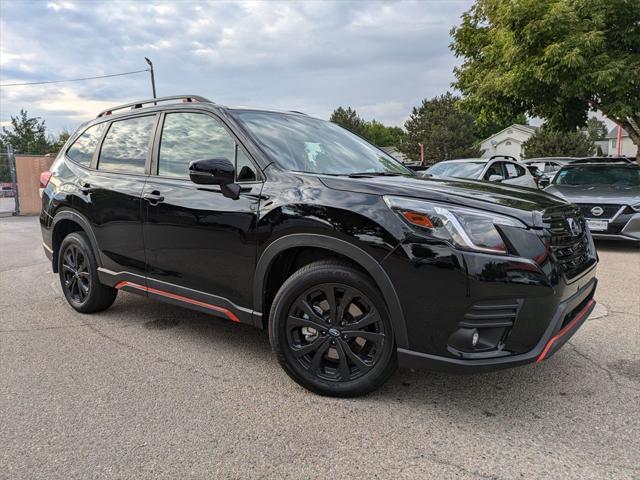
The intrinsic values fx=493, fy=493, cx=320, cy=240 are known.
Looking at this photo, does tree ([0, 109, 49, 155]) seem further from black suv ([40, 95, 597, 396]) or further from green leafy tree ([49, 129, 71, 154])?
black suv ([40, 95, 597, 396])

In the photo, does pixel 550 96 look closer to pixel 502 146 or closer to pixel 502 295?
pixel 502 295

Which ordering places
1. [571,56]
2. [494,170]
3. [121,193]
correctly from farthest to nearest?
[494,170] → [571,56] → [121,193]

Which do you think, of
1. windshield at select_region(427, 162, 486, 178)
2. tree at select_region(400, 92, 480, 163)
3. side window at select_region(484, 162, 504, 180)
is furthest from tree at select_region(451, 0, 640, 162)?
tree at select_region(400, 92, 480, 163)

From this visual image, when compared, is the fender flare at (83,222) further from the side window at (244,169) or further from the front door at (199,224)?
the side window at (244,169)

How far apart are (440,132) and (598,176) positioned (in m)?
51.1

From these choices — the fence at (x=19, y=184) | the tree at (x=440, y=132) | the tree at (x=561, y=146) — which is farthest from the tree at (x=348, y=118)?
the fence at (x=19, y=184)

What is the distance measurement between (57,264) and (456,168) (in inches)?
294

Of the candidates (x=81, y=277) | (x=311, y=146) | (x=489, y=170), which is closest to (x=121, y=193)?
(x=81, y=277)

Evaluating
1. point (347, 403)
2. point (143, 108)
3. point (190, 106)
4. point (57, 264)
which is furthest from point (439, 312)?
point (57, 264)

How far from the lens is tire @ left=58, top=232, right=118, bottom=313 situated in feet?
14.0

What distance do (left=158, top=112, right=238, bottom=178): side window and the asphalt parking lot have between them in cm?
137

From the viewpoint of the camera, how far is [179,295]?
3520 millimetres

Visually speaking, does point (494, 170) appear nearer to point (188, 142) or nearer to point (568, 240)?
point (568, 240)

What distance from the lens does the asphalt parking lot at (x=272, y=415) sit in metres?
2.25
